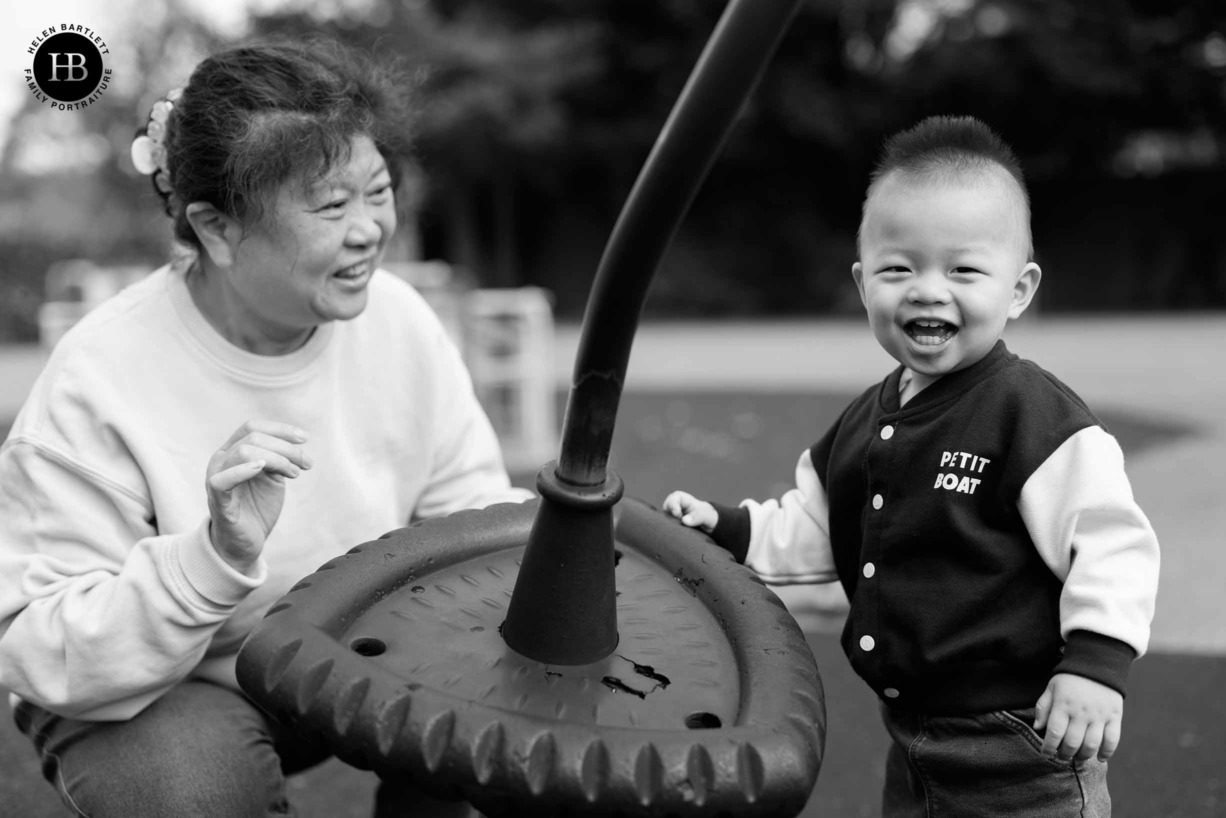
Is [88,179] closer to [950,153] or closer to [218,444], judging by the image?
[218,444]

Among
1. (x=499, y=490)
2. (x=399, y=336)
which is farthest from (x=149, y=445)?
(x=499, y=490)

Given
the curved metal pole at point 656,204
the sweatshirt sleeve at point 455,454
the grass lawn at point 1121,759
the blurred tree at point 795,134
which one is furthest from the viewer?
the blurred tree at point 795,134

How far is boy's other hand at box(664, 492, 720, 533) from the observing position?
62.3 inches

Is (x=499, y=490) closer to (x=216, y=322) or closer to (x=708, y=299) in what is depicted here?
(x=216, y=322)

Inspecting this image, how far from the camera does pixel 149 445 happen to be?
157 cm

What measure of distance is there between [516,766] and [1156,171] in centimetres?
1835

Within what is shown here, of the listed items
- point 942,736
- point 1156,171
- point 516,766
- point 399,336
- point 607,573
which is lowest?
point 942,736

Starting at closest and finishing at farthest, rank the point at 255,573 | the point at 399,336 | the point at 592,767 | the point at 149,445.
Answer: the point at 592,767 → the point at 255,573 → the point at 149,445 → the point at 399,336

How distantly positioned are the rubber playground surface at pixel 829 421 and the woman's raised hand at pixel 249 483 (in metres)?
1.19

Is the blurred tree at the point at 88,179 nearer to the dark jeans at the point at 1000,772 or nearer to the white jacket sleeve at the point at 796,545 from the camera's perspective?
the white jacket sleeve at the point at 796,545

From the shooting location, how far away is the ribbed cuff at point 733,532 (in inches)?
63.9

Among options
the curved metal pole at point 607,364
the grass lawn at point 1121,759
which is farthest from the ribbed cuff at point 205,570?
the grass lawn at point 1121,759

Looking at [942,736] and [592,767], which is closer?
[592,767]

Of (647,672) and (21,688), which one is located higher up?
(647,672)
